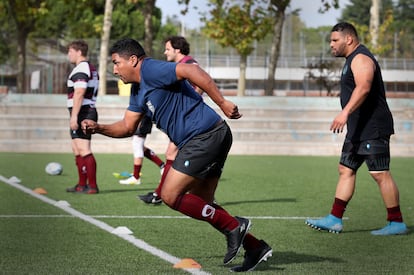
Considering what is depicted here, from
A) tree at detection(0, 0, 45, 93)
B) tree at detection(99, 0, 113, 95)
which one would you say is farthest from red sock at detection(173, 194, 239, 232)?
tree at detection(0, 0, 45, 93)

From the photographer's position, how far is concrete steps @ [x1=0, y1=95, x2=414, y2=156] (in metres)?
22.7

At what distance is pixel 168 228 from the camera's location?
921 cm

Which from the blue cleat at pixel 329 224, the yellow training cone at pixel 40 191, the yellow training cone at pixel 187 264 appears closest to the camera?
the yellow training cone at pixel 187 264

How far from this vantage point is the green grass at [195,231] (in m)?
7.12

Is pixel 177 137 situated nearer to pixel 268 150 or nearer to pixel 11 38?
pixel 268 150

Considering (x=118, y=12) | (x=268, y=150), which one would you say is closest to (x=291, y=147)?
(x=268, y=150)

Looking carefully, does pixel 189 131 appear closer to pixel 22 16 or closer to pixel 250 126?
pixel 250 126

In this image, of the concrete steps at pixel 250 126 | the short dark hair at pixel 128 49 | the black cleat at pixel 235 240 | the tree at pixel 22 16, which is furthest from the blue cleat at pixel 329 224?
the tree at pixel 22 16

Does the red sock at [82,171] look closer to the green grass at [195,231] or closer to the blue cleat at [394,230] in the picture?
the green grass at [195,231]

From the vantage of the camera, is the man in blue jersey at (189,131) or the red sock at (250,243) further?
the red sock at (250,243)

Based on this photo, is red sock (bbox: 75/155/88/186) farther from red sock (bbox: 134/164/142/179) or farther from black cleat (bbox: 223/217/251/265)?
black cleat (bbox: 223/217/251/265)

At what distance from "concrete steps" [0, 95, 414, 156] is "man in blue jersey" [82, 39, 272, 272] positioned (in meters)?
15.2

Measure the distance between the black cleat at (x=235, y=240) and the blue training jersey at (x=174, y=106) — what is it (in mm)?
745

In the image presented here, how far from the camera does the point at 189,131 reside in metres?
6.93
